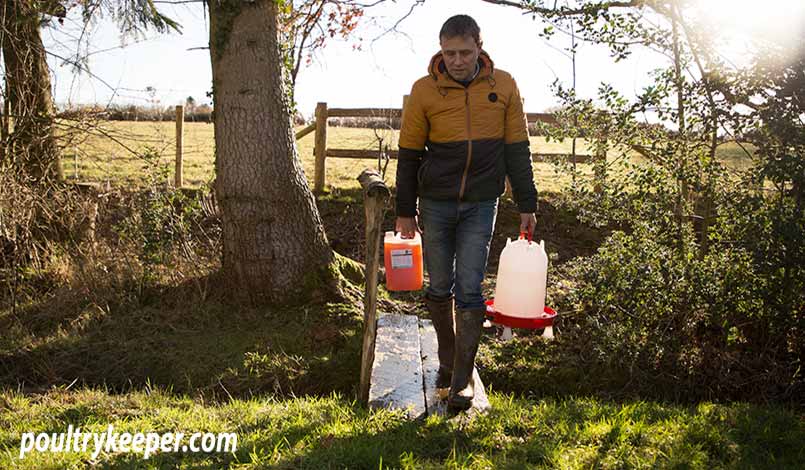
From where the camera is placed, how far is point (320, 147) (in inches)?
488

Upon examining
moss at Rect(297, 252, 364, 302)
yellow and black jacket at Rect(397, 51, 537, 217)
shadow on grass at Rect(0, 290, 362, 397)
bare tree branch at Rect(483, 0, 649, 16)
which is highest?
bare tree branch at Rect(483, 0, 649, 16)

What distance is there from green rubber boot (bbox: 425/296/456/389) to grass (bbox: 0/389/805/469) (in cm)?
34

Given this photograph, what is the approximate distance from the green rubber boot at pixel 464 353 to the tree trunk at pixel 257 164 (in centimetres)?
247

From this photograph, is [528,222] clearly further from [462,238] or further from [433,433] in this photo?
[433,433]

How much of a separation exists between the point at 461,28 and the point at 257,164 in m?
2.96

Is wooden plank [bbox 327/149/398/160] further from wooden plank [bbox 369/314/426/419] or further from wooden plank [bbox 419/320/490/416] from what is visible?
wooden plank [bbox 419/320/490/416]

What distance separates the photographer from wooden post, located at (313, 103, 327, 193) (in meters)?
12.2

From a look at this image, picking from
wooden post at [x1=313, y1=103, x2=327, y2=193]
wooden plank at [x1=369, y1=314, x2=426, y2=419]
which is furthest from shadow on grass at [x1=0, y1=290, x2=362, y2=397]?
wooden post at [x1=313, y1=103, x2=327, y2=193]

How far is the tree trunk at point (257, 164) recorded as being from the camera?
610 centimetres

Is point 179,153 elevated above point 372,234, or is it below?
above

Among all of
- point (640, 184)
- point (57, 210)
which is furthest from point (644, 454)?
point (57, 210)

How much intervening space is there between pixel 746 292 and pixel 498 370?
1.82 meters

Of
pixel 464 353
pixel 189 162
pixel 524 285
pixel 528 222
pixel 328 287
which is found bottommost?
pixel 328 287

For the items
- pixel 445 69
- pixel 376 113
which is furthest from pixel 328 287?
pixel 376 113
